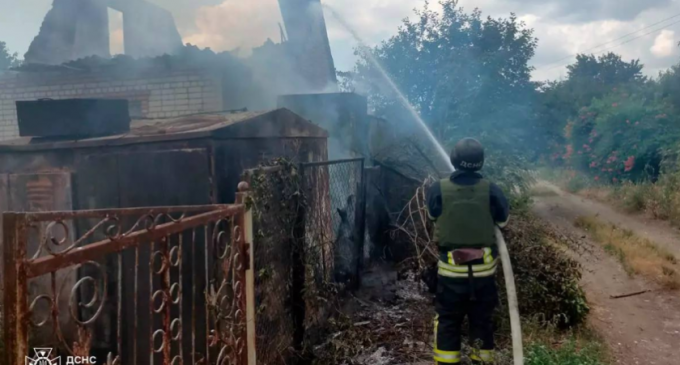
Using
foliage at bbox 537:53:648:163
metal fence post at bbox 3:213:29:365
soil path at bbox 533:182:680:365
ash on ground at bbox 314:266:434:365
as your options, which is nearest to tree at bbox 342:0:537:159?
foliage at bbox 537:53:648:163

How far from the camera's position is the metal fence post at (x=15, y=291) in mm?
1319

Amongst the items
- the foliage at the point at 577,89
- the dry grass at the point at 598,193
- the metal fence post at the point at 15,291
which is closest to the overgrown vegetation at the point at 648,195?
the dry grass at the point at 598,193

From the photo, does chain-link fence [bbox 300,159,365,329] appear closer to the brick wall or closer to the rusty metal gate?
the rusty metal gate

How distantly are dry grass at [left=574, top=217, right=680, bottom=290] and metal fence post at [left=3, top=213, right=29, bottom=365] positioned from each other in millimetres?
7936

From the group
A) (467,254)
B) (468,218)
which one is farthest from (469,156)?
(467,254)

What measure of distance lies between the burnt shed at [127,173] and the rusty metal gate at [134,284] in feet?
0.12

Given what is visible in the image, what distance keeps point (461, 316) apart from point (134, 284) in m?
2.53

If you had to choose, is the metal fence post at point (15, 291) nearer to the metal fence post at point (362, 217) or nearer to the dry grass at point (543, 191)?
the metal fence post at point (362, 217)

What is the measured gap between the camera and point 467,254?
379cm

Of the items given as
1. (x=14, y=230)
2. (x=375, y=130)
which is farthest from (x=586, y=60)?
(x=14, y=230)

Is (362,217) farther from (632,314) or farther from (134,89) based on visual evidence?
(134,89)

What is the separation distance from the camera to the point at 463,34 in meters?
15.2

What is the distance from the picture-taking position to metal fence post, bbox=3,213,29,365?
132cm

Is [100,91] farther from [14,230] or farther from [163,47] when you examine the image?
[14,230]
